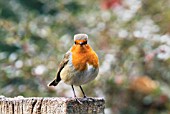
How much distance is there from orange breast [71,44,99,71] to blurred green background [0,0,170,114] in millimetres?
2204

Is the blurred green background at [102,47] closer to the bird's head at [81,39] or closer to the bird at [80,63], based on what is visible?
the bird at [80,63]

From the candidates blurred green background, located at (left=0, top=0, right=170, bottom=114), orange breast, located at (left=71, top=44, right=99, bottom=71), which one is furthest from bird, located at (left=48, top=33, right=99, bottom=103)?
blurred green background, located at (left=0, top=0, right=170, bottom=114)

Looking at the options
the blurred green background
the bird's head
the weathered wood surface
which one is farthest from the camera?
the blurred green background

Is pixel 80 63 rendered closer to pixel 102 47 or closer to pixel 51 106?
pixel 51 106

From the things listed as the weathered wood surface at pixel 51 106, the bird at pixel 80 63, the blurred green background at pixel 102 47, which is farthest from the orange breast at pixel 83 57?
the blurred green background at pixel 102 47

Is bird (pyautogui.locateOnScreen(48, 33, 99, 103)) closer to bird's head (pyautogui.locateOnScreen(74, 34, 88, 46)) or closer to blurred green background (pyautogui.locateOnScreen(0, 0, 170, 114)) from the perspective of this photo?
bird's head (pyautogui.locateOnScreen(74, 34, 88, 46))

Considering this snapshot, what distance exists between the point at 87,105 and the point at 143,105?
4161mm

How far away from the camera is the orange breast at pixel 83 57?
2809 millimetres

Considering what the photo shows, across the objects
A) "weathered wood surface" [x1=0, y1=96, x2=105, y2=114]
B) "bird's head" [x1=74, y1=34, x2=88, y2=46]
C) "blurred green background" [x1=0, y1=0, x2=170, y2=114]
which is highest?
"blurred green background" [x1=0, y1=0, x2=170, y2=114]

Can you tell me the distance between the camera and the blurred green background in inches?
205

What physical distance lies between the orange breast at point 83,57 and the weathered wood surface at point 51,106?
0.73 meters

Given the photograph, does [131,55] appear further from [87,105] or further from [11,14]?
[87,105]

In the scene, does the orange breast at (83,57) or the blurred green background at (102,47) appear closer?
the orange breast at (83,57)

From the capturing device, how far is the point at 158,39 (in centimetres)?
562
